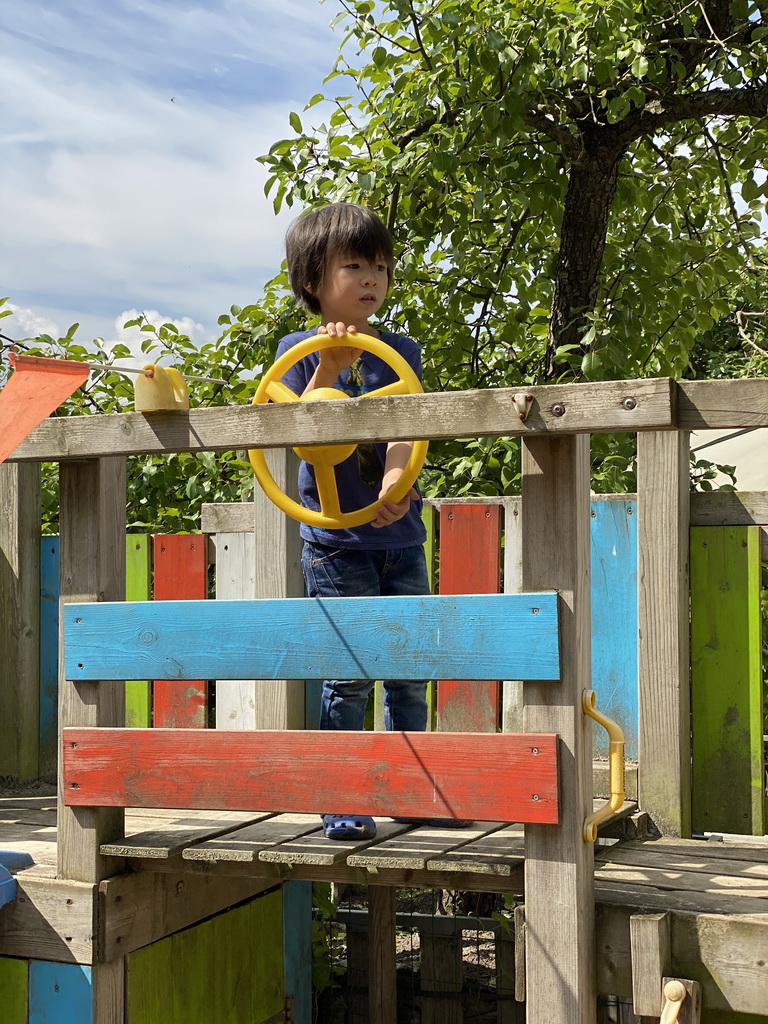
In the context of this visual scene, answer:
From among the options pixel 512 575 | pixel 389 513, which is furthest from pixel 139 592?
pixel 389 513

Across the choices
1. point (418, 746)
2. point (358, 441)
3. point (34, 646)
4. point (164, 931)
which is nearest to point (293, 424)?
point (358, 441)

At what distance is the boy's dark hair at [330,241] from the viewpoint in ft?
9.35

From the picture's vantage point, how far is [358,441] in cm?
231

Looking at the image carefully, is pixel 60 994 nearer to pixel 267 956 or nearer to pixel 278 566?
pixel 267 956

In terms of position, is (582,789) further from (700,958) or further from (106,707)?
(106,707)

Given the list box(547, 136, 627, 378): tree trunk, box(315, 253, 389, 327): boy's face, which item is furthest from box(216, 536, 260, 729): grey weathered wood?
box(547, 136, 627, 378): tree trunk

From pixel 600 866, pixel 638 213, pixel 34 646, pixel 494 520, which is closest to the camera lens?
pixel 600 866

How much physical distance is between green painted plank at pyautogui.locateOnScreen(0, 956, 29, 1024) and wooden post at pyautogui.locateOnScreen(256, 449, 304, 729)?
893 millimetres

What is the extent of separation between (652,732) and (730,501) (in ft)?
2.03

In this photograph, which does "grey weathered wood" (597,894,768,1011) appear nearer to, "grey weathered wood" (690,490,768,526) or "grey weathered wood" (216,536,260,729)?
→ "grey weathered wood" (690,490,768,526)

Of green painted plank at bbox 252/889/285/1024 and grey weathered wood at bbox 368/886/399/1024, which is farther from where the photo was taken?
grey weathered wood at bbox 368/886/399/1024

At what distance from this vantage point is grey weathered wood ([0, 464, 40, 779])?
3850mm

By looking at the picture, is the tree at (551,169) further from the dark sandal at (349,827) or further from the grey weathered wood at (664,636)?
the dark sandal at (349,827)

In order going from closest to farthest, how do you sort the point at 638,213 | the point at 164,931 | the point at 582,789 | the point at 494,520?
the point at 582,789 < the point at 164,931 < the point at 494,520 < the point at 638,213
